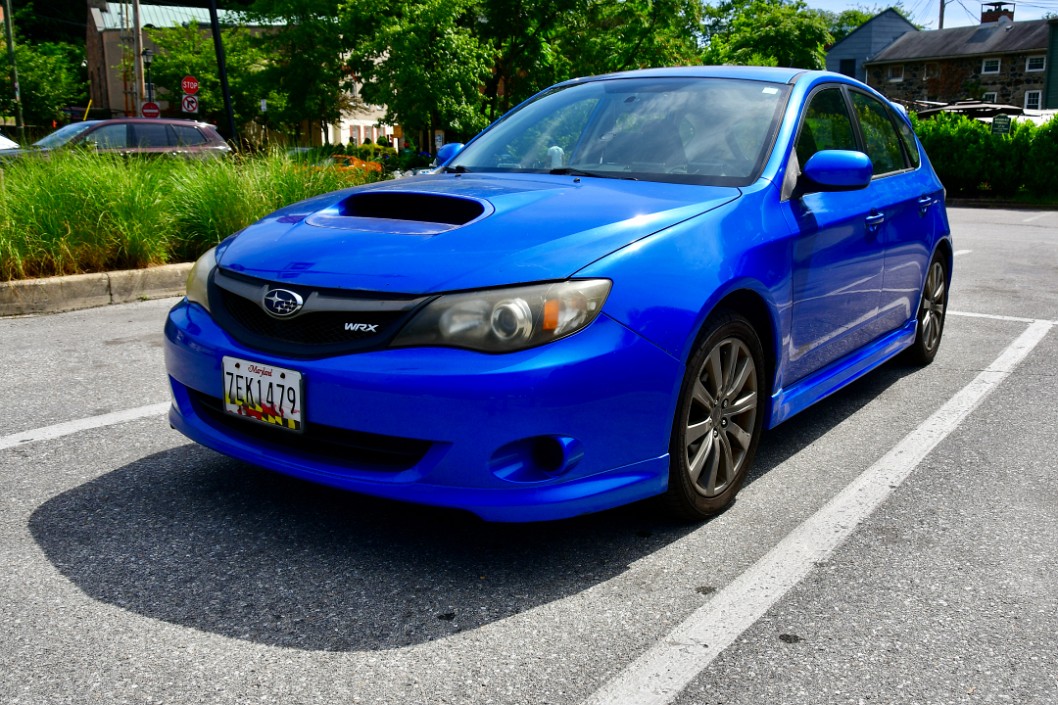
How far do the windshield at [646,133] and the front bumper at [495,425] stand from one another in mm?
1183

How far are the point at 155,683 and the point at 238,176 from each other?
24.7ft

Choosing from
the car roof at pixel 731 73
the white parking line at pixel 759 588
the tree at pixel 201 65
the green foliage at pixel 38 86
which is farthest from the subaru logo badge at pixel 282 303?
the green foliage at pixel 38 86

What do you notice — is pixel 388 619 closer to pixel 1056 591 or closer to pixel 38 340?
pixel 1056 591

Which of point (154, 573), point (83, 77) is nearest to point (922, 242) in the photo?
point (154, 573)

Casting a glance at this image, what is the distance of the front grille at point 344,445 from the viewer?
2.86 metres

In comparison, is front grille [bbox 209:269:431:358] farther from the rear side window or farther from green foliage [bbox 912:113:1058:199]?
green foliage [bbox 912:113:1058:199]

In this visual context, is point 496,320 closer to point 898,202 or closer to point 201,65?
point 898,202

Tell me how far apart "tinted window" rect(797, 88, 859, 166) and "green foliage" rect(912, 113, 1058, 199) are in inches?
978

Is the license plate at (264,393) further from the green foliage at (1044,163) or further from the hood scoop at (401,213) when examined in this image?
the green foliage at (1044,163)

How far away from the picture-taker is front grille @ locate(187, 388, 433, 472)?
286cm

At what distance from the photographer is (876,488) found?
3.86 metres

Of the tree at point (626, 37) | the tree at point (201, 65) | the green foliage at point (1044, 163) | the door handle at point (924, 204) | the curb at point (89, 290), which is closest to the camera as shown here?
the door handle at point (924, 204)

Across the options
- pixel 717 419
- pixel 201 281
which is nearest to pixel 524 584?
pixel 717 419

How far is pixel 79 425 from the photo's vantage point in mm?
4414
